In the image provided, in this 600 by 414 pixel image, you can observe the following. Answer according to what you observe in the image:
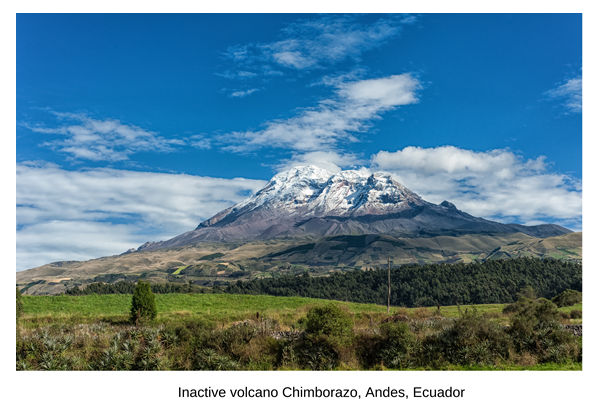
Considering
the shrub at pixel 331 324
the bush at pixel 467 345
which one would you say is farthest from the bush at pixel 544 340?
the shrub at pixel 331 324

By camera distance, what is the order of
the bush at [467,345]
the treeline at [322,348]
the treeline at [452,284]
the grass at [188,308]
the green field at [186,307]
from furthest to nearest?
the treeline at [452,284] < the green field at [186,307] < the grass at [188,308] < the bush at [467,345] < the treeline at [322,348]

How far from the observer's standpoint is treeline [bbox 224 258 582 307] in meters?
108

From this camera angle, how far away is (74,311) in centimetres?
3281

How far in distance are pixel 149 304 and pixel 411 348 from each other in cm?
1375

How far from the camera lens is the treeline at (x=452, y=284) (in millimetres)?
107750

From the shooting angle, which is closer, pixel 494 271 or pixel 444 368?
pixel 444 368

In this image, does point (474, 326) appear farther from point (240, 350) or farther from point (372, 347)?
point (240, 350)

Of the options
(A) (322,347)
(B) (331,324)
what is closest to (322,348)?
(A) (322,347)

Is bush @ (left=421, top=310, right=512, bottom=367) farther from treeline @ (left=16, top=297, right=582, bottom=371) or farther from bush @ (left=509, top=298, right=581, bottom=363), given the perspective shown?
bush @ (left=509, top=298, right=581, bottom=363)

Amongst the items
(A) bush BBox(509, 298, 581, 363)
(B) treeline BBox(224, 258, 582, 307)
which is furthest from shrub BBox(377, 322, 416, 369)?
(B) treeline BBox(224, 258, 582, 307)

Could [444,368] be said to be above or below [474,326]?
below

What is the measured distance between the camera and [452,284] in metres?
113

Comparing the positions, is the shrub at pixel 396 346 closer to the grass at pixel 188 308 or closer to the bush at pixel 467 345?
the bush at pixel 467 345
